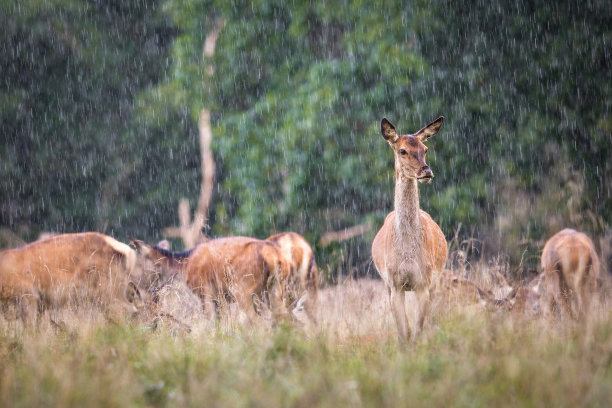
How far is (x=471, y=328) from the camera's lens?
5762 mm

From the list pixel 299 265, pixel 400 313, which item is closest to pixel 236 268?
pixel 299 265

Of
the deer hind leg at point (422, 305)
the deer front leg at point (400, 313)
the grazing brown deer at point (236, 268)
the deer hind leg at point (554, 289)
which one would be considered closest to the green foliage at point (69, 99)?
the grazing brown deer at point (236, 268)

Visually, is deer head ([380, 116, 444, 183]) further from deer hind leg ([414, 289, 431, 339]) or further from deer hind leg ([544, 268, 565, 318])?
deer hind leg ([544, 268, 565, 318])

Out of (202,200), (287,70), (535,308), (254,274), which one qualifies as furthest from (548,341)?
(202,200)

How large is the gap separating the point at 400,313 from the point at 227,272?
2997mm

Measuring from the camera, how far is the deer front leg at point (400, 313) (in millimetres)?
6457

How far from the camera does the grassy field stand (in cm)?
419

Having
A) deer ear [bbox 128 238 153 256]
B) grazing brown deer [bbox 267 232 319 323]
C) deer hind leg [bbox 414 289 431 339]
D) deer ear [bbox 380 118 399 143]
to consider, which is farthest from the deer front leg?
deer ear [bbox 128 238 153 256]

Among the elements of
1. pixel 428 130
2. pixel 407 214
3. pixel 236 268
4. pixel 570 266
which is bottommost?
pixel 570 266

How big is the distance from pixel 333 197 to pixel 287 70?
2.87 metres

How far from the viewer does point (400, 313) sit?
6.72 meters

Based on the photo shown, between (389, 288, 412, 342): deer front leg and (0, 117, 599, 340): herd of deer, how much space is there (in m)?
0.42

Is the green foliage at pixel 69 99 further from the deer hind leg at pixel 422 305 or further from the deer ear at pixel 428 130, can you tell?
the deer hind leg at pixel 422 305

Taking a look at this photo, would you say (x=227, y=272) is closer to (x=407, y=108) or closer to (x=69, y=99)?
(x=407, y=108)
